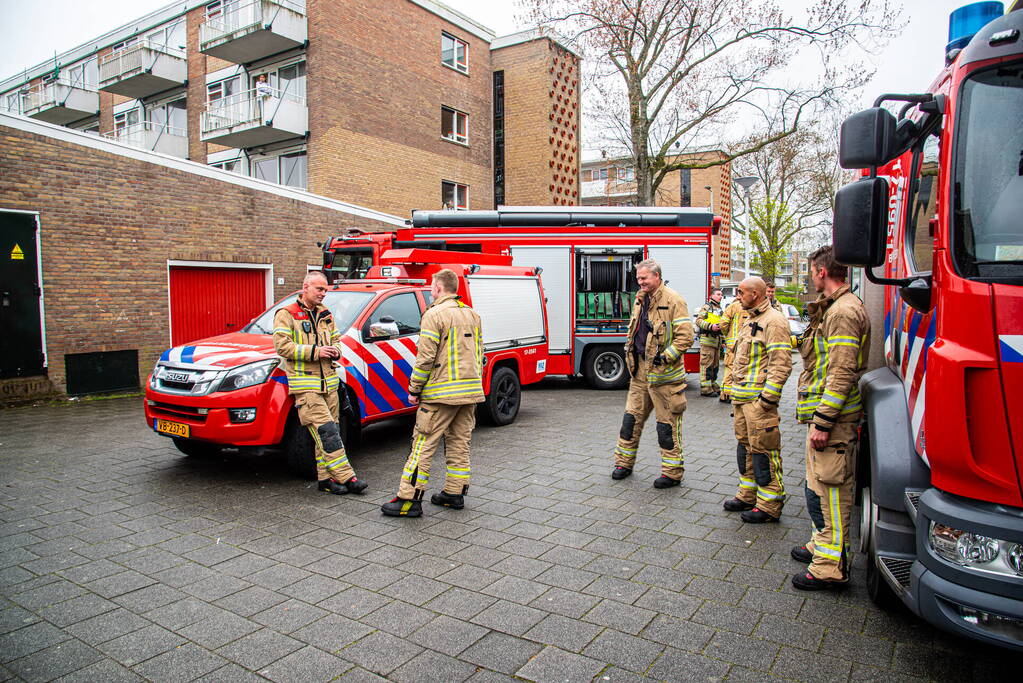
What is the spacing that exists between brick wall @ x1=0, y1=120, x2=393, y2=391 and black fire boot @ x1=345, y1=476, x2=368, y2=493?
823 centimetres

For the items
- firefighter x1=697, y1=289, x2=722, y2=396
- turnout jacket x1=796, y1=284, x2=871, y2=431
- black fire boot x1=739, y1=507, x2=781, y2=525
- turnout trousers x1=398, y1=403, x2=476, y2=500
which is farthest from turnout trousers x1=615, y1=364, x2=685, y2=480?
firefighter x1=697, y1=289, x2=722, y2=396

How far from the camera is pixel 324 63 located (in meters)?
20.3

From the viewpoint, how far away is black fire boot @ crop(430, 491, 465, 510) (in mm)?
5379

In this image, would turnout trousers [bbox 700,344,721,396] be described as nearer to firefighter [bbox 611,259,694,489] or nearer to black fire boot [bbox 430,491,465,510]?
firefighter [bbox 611,259,694,489]

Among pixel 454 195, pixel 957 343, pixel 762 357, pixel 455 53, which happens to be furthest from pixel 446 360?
pixel 455 53

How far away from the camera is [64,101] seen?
3008cm

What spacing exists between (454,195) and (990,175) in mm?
23360

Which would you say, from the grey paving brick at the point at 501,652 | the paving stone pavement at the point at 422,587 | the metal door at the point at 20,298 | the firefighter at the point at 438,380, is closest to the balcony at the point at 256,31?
the metal door at the point at 20,298

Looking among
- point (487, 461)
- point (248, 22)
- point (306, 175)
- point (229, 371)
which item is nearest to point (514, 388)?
point (487, 461)

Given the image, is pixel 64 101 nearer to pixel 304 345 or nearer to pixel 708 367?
pixel 708 367

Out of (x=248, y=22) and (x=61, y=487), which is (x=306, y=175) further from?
(x=61, y=487)

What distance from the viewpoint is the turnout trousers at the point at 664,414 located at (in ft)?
19.6

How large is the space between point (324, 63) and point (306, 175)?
3368 millimetres

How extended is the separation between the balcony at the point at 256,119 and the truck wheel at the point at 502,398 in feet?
47.2
